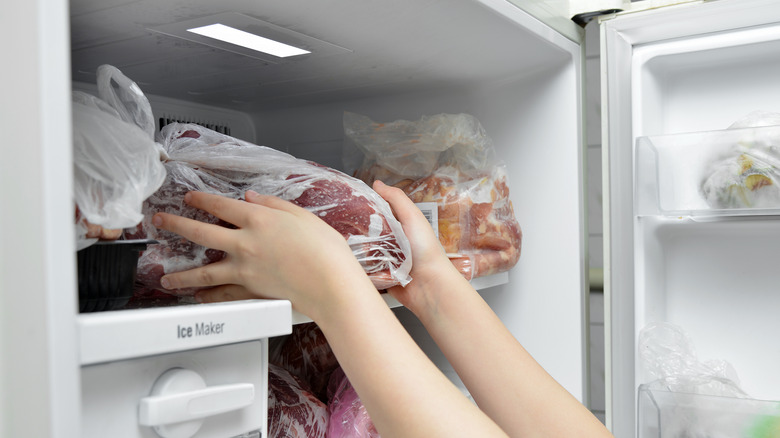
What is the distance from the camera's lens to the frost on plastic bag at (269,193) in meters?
0.67

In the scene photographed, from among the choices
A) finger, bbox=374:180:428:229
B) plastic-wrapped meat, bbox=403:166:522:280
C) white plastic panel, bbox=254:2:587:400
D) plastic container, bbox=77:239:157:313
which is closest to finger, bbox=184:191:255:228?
plastic container, bbox=77:239:157:313

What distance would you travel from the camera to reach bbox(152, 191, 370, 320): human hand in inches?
22.7

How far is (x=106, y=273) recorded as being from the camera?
0.52 m

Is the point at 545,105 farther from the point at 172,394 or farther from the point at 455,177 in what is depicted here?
the point at 172,394

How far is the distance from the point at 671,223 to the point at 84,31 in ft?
2.78

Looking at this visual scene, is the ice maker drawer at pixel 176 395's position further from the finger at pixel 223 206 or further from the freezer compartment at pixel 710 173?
the freezer compartment at pixel 710 173

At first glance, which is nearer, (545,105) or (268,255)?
(268,255)

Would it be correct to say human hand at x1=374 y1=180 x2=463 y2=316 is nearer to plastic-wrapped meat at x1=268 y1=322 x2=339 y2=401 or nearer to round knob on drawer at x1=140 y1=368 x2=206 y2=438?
plastic-wrapped meat at x1=268 y1=322 x2=339 y2=401

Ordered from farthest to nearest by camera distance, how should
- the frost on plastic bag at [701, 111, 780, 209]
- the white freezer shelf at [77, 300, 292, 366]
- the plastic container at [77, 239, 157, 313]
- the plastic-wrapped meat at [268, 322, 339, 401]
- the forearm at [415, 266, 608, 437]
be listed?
the plastic-wrapped meat at [268, 322, 339, 401], the frost on plastic bag at [701, 111, 780, 209], the forearm at [415, 266, 608, 437], the plastic container at [77, 239, 157, 313], the white freezer shelf at [77, 300, 292, 366]

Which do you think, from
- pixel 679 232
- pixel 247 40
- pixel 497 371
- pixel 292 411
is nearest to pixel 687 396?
pixel 679 232

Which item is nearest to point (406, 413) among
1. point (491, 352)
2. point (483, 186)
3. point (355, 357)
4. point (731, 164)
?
point (355, 357)

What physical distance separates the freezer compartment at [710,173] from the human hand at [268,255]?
54cm

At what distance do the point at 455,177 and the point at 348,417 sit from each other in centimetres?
38

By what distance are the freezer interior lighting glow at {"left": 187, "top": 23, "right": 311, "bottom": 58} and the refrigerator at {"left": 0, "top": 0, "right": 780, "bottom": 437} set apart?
0.8 inches
